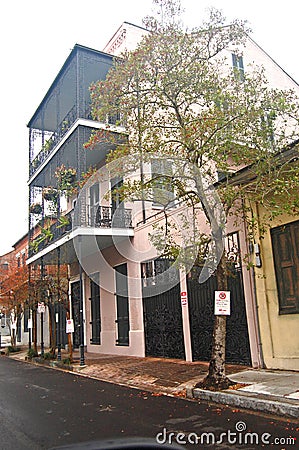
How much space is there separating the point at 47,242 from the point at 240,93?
10931mm

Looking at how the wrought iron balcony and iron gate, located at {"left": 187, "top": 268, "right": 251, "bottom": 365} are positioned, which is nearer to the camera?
iron gate, located at {"left": 187, "top": 268, "right": 251, "bottom": 365}

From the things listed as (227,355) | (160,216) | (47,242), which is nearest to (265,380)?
(227,355)

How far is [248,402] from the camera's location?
733cm

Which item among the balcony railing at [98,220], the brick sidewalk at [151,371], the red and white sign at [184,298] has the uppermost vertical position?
the balcony railing at [98,220]

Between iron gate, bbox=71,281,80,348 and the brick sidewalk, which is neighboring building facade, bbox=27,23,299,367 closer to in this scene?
iron gate, bbox=71,281,80,348

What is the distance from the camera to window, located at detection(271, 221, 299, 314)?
991cm

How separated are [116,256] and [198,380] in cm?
880

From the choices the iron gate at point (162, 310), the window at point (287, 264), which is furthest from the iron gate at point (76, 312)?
the window at point (287, 264)

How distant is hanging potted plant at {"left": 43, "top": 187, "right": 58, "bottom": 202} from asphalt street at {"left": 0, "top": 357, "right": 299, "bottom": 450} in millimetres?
10344

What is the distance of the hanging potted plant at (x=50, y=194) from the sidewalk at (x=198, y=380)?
7.30 m

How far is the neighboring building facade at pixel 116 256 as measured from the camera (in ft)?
38.1

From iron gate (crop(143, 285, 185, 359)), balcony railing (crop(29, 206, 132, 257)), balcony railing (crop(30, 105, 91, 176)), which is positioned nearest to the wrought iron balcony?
balcony railing (crop(29, 206, 132, 257))

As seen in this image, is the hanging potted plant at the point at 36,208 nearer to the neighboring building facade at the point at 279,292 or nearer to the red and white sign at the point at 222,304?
the neighboring building facade at the point at 279,292

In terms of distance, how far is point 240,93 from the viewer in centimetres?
1012
